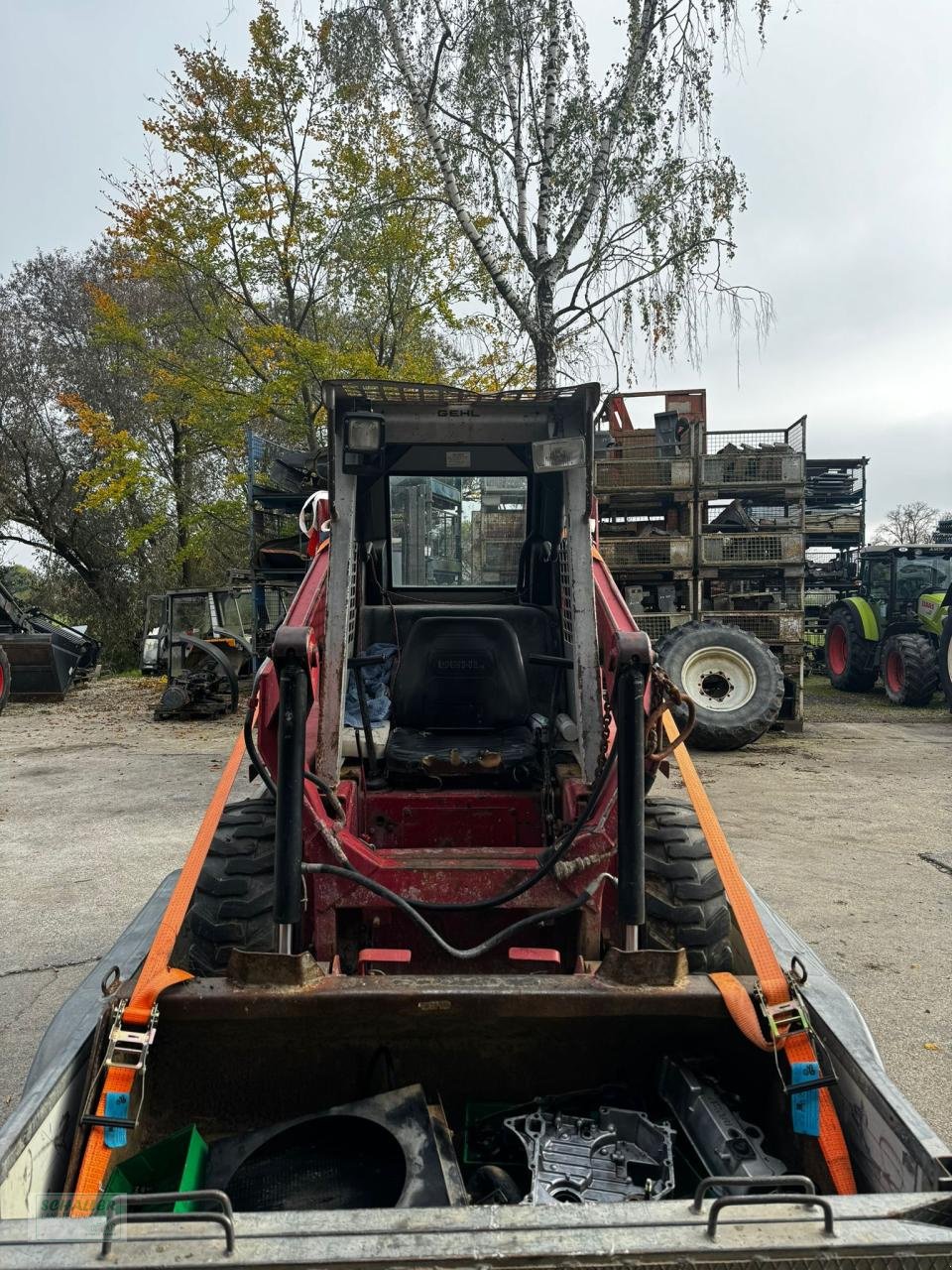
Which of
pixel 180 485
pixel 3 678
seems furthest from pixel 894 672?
pixel 180 485

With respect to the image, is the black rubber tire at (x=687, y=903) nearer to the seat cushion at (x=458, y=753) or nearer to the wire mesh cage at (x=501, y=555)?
the seat cushion at (x=458, y=753)

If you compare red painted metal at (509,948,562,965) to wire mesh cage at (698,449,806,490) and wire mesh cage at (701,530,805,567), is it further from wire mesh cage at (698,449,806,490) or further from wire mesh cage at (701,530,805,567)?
wire mesh cage at (698,449,806,490)

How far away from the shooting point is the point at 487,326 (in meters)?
15.0

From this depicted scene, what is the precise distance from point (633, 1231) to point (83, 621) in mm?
26477

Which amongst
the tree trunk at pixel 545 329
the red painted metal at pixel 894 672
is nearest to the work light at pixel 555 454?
the tree trunk at pixel 545 329

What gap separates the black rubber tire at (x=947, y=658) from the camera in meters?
12.2

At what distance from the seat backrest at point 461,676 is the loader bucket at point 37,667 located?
13.8 meters

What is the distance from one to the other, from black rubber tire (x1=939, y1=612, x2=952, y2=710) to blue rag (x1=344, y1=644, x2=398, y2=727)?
34.0ft

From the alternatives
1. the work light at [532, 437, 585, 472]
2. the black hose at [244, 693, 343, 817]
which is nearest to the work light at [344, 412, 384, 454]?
the work light at [532, 437, 585, 472]

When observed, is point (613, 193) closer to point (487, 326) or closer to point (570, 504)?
point (487, 326)

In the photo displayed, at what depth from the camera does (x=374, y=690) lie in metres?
4.20

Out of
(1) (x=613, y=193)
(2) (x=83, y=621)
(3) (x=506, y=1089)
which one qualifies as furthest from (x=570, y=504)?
(2) (x=83, y=621)

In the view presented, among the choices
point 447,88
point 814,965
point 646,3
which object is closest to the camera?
point 814,965

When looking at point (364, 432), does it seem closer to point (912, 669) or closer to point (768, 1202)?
point (768, 1202)
